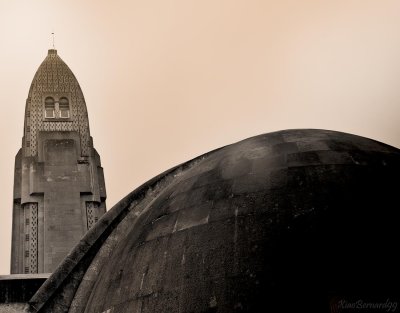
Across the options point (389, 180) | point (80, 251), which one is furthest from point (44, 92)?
point (389, 180)

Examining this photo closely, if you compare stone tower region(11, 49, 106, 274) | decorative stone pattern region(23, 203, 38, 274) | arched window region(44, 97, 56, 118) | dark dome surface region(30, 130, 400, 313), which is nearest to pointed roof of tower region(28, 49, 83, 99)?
stone tower region(11, 49, 106, 274)

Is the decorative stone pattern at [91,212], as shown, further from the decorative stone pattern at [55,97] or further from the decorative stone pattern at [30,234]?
the decorative stone pattern at [55,97]

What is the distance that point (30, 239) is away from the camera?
34656 mm

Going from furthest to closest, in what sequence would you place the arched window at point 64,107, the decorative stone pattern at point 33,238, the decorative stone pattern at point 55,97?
the arched window at point 64,107
the decorative stone pattern at point 55,97
the decorative stone pattern at point 33,238

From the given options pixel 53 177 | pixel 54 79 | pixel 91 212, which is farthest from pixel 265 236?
pixel 54 79

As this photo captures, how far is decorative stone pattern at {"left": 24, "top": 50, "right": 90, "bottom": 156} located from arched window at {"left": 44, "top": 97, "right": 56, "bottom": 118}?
10.3 inches

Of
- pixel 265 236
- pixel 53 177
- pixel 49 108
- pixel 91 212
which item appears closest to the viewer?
pixel 265 236

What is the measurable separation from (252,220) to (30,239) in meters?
28.1

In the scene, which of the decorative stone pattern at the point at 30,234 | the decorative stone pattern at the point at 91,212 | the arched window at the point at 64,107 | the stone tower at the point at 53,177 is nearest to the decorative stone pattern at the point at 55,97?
the stone tower at the point at 53,177

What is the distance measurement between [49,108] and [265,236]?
33.0m

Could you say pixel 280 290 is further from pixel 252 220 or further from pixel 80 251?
pixel 80 251

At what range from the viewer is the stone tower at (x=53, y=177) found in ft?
112

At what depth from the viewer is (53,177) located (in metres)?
35.8

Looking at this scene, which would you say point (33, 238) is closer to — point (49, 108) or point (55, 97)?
point (49, 108)
